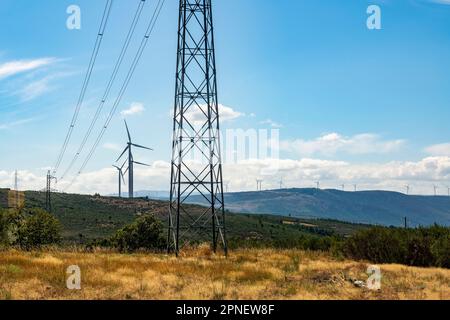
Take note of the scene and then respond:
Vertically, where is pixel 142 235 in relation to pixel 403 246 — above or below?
below

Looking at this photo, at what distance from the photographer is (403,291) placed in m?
19.2

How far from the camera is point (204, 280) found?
22.0 meters

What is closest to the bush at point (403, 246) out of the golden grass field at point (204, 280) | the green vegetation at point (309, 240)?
the green vegetation at point (309, 240)

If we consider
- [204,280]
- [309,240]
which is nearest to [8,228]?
[309,240]

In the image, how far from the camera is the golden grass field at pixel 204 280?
18.0m

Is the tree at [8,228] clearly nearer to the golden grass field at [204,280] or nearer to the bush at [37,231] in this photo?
the bush at [37,231]

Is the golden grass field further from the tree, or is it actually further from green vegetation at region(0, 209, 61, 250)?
green vegetation at region(0, 209, 61, 250)

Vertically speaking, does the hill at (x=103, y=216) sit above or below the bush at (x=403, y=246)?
below

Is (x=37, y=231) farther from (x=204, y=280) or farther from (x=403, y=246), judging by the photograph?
(x=403, y=246)

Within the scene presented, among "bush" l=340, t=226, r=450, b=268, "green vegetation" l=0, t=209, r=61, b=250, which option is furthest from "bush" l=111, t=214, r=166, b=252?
"bush" l=340, t=226, r=450, b=268

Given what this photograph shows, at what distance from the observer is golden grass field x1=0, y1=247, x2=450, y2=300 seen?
59.0ft
